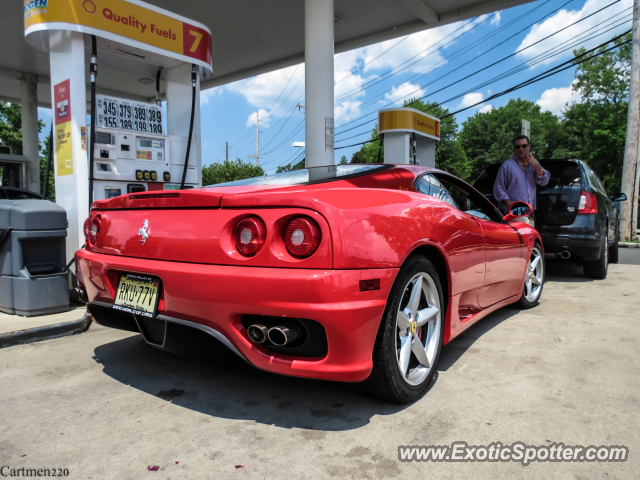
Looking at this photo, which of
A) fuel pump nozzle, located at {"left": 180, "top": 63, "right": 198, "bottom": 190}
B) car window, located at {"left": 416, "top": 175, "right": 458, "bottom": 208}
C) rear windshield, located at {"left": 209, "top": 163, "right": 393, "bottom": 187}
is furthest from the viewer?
fuel pump nozzle, located at {"left": 180, "top": 63, "right": 198, "bottom": 190}

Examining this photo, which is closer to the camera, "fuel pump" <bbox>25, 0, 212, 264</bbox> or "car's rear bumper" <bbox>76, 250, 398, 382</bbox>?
"car's rear bumper" <bbox>76, 250, 398, 382</bbox>

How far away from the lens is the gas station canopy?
423 inches

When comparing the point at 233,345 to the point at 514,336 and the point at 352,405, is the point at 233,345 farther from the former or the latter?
the point at 514,336

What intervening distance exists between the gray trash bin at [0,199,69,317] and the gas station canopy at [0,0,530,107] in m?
5.96

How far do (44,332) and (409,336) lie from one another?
112 inches

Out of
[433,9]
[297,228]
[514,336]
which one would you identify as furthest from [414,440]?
[433,9]

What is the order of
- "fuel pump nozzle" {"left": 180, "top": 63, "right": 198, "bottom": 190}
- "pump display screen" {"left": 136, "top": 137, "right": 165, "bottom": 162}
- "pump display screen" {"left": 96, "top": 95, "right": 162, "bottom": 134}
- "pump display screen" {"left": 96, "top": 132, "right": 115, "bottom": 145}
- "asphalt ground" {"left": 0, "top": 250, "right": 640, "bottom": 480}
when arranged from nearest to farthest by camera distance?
"asphalt ground" {"left": 0, "top": 250, "right": 640, "bottom": 480}, "pump display screen" {"left": 96, "top": 132, "right": 115, "bottom": 145}, "pump display screen" {"left": 96, "top": 95, "right": 162, "bottom": 134}, "pump display screen" {"left": 136, "top": 137, "right": 165, "bottom": 162}, "fuel pump nozzle" {"left": 180, "top": 63, "right": 198, "bottom": 190}

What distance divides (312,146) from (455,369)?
6.70m

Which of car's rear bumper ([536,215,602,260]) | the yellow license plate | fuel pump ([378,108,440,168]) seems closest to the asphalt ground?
the yellow license plate

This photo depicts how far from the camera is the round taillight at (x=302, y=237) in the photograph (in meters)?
1.91

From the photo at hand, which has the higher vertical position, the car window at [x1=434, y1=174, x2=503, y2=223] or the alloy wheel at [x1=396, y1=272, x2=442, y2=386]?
the car window at [x1=434, y1=174, x2=503, y2=223]

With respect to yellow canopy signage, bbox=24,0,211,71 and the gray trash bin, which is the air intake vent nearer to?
the gray trash bin

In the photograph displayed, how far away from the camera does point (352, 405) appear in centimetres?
228

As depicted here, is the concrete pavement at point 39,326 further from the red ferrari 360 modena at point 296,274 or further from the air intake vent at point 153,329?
the air intake vent at point 153,329
